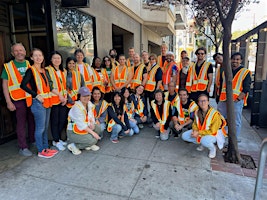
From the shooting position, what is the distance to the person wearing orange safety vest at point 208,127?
12.0 feet

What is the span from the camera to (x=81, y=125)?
372 cm

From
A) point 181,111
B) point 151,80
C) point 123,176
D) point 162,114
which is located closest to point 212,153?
point 181,111

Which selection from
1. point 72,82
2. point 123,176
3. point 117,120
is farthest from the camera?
point 117,120

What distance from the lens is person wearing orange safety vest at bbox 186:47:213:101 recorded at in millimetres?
4618

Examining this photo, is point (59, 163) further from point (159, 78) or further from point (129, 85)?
point (159, 78)

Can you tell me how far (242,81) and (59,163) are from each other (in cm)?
355

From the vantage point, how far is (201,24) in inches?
420

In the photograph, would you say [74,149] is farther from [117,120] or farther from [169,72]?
[169,72]

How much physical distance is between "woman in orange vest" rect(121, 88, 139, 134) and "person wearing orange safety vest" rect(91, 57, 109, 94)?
567 millimetres

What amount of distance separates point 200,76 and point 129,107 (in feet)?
5.51

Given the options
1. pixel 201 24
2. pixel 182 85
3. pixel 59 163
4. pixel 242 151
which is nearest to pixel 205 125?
pixel 242 151

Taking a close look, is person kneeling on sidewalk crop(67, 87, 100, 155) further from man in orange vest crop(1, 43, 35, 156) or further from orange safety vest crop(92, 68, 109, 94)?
orange safety vest crop(92, 68, 109, 94)

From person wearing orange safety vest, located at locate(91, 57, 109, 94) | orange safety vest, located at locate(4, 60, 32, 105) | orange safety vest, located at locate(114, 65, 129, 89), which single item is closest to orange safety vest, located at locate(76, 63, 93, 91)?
person wearing orange safety vest, located at locate(91, 57, 109, 94)

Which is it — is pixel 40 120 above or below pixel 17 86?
below
